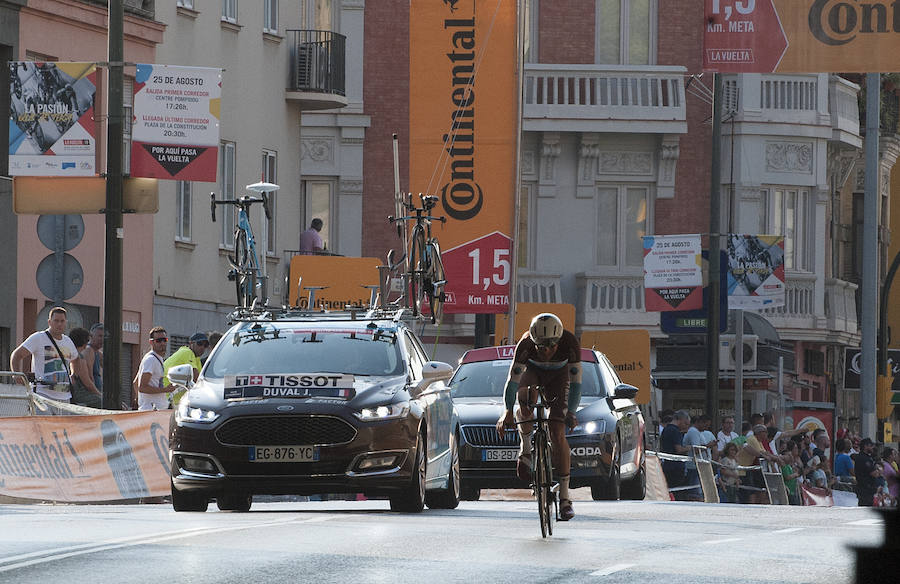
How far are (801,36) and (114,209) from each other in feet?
42.2

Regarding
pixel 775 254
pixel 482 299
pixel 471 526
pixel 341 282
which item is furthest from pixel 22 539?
pixel 775 254

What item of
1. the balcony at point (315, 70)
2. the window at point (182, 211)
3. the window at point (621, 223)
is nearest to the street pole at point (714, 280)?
the balcony at point (315, 70)

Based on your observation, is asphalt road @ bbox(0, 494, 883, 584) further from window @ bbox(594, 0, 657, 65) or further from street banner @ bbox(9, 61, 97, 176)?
window @ bbox(594, 0, 657, 65)

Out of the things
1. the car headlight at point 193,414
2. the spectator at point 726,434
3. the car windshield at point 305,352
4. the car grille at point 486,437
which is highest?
the car windshield at point 305,352

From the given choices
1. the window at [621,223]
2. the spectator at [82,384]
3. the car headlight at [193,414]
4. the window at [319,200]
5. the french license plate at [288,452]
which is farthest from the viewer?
the window at [621,223]

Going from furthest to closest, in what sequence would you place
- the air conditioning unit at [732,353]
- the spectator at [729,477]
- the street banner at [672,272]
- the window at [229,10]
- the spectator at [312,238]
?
the air conditioning unit at [732,353] < the window at [229,10] < the street banner at [672,272] < the spectator at [312,238] < the spectator at [729,477]

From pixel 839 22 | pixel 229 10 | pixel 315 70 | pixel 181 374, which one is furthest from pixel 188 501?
pixel 315 70

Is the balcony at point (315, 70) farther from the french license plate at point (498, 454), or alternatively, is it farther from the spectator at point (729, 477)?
the french license plate at point (498, 454)

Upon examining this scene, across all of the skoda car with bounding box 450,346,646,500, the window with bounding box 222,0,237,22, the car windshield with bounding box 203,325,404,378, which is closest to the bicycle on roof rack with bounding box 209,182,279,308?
the skoda car with bounding box 450,346,646,500

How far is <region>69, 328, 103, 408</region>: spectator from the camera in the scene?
83.3 ft

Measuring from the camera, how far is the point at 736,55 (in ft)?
113

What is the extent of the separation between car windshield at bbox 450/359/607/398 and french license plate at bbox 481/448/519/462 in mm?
1104

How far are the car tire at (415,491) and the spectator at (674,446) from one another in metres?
12.1

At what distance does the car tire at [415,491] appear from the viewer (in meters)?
19.3
